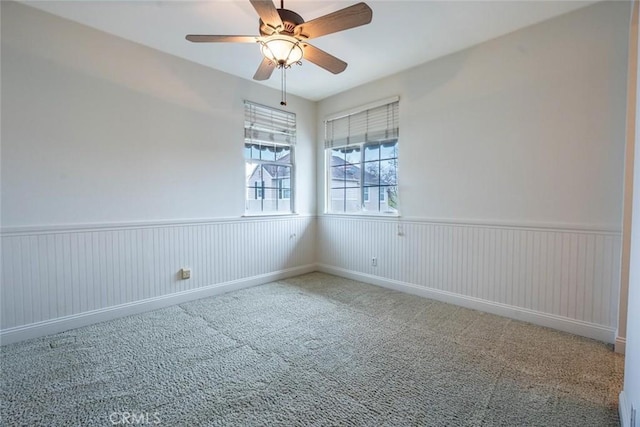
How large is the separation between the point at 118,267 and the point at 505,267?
3836mm

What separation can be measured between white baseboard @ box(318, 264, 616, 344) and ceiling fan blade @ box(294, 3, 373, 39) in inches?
111

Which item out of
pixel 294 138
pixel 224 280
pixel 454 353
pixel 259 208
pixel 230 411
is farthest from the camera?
pixel 294 138

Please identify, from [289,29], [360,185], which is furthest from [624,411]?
[360,185]

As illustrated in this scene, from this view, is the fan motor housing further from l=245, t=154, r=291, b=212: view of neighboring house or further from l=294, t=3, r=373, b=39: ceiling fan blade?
l=245, t=154, r=291, b=212: view of neighboring house

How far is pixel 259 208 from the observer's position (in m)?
4.14

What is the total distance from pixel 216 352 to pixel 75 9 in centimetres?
305

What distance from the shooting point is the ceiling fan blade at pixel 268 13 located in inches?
66.5

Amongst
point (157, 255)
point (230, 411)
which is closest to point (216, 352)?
point (230, 411)

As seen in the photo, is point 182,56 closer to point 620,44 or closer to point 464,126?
point 464,126

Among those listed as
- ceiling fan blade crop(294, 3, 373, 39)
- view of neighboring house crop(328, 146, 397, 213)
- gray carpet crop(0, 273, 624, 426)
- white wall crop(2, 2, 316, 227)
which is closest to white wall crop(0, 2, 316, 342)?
white wall crop(2, 2, 316, 227)

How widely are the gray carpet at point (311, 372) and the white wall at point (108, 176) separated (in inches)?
15.7

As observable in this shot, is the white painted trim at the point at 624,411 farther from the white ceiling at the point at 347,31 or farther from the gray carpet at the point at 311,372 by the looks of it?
the white ceiling at the point at 347,31

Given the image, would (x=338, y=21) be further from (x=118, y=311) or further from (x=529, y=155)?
(x=118, y=311)

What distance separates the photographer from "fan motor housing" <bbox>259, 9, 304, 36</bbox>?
190cm
